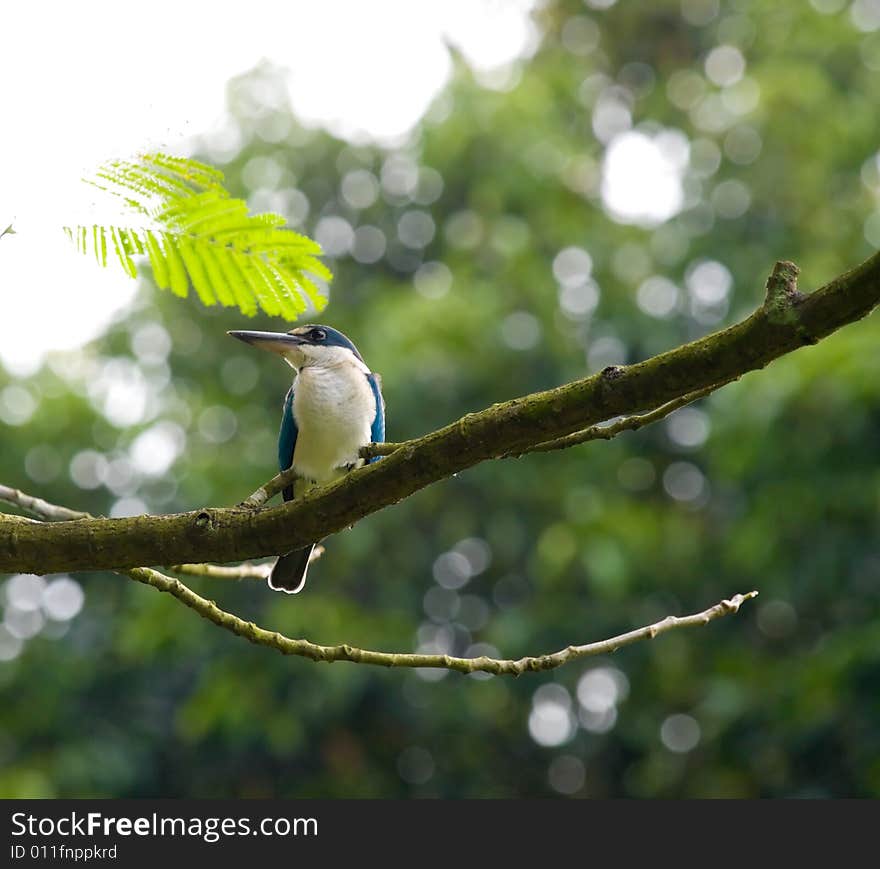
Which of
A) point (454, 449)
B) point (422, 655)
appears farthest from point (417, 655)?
point (454, 449)

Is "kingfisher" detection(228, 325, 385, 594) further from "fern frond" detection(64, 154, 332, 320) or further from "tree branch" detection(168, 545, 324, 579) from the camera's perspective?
"fern frond" detection(64, 154, 332, 320)

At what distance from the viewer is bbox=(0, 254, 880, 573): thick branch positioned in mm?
2363

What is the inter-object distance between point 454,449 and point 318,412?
2261mm

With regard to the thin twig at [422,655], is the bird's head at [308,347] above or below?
above

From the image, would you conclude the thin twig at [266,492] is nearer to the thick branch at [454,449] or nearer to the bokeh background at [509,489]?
the thick branch at [454,449]

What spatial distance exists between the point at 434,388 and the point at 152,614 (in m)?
3.69

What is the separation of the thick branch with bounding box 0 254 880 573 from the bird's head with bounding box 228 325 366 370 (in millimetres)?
2026

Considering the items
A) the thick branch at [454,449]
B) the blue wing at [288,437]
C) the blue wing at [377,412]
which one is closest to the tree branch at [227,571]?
the blue wing at [288,437]

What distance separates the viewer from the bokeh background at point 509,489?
10852 millimetres

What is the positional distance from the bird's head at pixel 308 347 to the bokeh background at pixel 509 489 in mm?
5567

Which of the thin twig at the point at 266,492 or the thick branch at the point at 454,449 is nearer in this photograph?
the thick branch at the point at 454,449

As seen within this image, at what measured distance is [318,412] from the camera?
4941 millimetres

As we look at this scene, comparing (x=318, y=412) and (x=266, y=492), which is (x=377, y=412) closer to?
(x=318, y=412)

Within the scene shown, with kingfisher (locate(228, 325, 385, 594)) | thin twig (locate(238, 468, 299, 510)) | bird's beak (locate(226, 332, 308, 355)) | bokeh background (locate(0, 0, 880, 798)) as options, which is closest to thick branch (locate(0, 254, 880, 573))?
thin twig (locate(238, 468, 299, 510))
